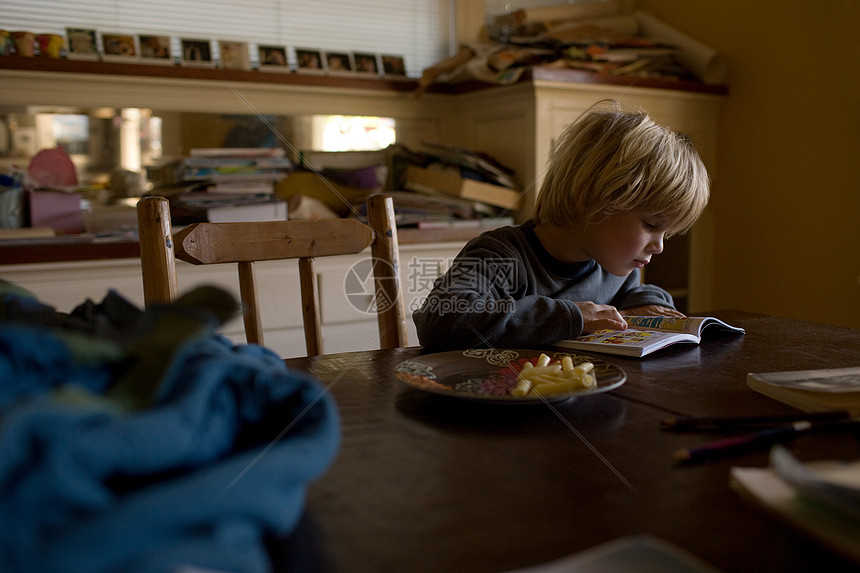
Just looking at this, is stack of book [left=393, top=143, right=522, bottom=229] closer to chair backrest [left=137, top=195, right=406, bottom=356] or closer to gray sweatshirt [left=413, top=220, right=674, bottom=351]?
gray sweatshirt [left=413, top=220, right=674, bottom=351]

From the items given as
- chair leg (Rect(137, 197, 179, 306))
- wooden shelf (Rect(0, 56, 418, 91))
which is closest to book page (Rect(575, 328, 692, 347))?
chair leg (Rect(137, 197, 179, 306))

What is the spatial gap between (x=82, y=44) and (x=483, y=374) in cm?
175

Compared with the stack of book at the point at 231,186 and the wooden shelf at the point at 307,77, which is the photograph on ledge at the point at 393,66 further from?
the stack of book at the point at 231,186

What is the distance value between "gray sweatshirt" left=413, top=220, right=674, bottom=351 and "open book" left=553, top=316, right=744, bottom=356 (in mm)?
39

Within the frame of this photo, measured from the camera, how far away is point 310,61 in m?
2.27

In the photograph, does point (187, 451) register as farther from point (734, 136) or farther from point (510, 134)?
point (734, 136)

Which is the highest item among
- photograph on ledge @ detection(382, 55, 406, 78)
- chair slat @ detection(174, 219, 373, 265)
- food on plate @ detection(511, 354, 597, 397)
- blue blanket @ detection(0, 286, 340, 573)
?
photograph on ledge @ detection(382, 55, 406, 78)

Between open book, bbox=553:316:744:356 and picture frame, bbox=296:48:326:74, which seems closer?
open book, bbox=553:316:744:356

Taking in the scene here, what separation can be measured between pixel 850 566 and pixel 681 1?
2.56m

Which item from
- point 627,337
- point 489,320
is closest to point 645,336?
point 627,337

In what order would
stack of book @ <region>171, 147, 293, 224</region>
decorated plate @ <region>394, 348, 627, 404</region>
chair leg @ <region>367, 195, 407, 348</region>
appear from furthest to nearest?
stack of book @ <region>171, 147, 293, 224</region>, chair leg @ <region>367, 195, 407, 348</region>, decorated plate @ <region>394, 348, 627, 404</region>

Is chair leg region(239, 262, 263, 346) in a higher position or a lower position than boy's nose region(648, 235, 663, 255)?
lower

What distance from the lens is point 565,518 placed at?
464 millimetres

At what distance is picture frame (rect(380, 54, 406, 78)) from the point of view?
237 centimetres
